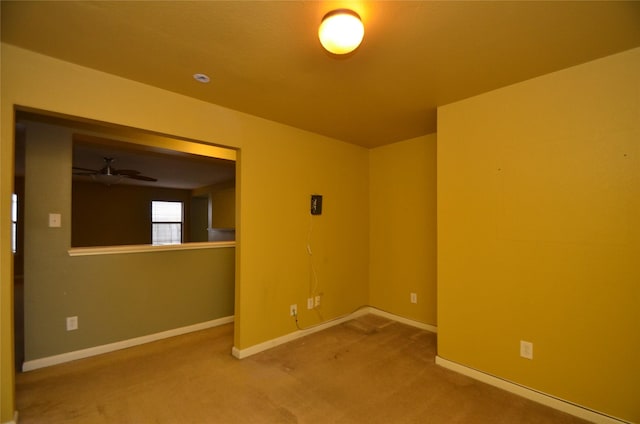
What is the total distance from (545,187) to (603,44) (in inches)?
35.6

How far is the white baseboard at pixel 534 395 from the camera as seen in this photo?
1824 millimetres

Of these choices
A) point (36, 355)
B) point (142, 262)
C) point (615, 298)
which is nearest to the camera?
point (615, 298)

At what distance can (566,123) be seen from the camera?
1.97m

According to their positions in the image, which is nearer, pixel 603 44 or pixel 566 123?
pixel 603 44

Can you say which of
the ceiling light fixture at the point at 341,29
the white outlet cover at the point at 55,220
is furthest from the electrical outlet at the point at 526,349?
the white outlet cover at the point at 55,220

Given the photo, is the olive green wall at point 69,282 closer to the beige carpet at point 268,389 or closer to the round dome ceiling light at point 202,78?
the beige carpet at point 268,389

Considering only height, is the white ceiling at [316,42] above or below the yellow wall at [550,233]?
above

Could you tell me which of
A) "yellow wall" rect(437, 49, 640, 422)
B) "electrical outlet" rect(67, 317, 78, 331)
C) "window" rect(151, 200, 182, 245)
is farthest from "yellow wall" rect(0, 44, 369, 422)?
"window" rect(151, 200, 182, 245)

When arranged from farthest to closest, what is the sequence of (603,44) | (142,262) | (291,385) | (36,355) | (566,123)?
1. (142,262)
2. (36,355)
3. (291,385)
4. (566,123)
5. (603,44)

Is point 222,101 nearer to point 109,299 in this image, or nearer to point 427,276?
point 109,299

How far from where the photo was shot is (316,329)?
335 cm

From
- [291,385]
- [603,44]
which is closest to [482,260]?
[603,44]

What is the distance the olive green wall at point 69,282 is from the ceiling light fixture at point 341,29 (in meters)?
2.78

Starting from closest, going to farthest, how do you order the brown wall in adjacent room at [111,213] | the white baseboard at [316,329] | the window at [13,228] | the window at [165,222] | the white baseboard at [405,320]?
the window at [13,228]
the white baseboard at [316,329]
the white baseboard at [405,320]
the brown wall in adjacent room at [111,213]
the window at [165,222]
